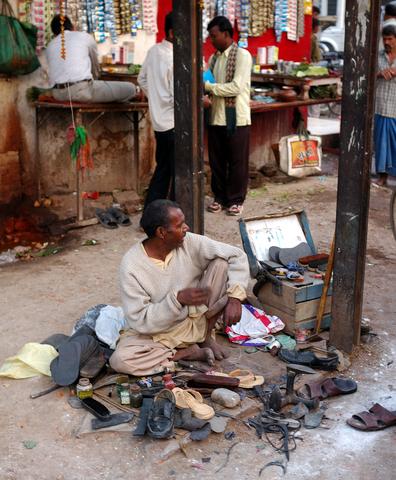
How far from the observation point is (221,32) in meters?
7.65

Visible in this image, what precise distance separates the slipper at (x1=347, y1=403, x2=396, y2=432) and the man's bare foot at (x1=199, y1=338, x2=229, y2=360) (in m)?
0.98

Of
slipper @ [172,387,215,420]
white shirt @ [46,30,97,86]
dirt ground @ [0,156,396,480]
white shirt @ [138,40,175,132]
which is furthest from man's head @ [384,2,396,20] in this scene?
slipper @ [172,387,215,420]

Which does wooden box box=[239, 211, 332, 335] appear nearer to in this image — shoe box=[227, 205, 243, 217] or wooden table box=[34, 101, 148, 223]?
shoe box=[227, 205, 243, 217]

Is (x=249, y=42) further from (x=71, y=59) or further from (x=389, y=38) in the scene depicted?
(x=71, y=59)

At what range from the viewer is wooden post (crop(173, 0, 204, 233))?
198 inches

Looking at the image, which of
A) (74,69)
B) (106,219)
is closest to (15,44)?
(74,69)

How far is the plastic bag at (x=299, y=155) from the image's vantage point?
31.6 ft

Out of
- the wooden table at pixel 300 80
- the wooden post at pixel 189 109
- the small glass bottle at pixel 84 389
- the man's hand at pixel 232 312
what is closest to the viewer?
the small glass bottle at pixel 84 389

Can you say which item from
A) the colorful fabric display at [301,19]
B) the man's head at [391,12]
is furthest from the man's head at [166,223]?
the colorful fabric display at [301,19]

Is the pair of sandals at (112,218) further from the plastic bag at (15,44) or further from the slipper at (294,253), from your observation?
the slipper at (294,253)

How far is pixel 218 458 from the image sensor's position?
3.79 m

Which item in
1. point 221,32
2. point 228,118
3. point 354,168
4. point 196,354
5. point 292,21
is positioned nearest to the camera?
point 354,168

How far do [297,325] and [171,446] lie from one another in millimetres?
1595

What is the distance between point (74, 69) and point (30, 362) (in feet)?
12.7
